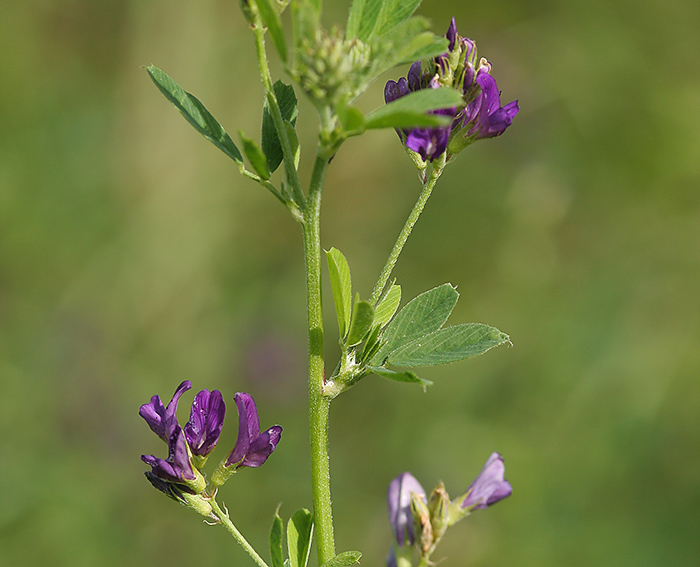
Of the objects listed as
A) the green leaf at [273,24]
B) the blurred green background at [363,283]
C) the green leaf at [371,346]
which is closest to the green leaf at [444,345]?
the green leaf at [371,346]

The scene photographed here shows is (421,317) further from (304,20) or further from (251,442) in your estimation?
(304,20)

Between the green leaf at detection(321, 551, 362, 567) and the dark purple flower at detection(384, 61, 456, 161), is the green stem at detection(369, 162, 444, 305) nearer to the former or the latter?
the dark purple flower at detection(384, 61, 456, 161)

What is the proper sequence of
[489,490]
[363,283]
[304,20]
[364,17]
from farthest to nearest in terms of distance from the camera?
[363,283] < [489,490] < [364,17] < [304,20]

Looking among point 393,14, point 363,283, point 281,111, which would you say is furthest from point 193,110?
point 363,283

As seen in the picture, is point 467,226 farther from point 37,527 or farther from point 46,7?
point 46,7

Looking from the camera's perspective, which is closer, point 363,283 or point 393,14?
point 393,14

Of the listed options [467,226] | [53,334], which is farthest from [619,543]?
[53,334]

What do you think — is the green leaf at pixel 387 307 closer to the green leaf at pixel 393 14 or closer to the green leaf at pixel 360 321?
the green leaf at pixel 360 321
